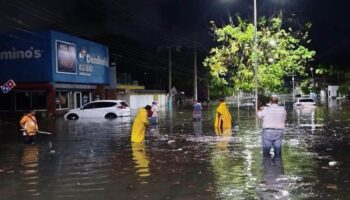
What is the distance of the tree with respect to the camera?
1558 inches

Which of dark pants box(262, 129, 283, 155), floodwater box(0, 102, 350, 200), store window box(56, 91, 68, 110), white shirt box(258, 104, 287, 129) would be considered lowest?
floodwater box(0, 102, 350, 200)

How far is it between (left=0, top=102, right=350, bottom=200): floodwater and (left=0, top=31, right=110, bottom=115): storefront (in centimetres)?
2537

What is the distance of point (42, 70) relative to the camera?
43969 millimetres

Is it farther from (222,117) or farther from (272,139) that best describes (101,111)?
(272,139)

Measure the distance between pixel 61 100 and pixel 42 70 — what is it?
389cm

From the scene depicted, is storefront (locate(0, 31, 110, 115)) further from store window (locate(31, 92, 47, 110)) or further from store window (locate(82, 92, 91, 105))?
store window (locate(82, 92, 91, 105))

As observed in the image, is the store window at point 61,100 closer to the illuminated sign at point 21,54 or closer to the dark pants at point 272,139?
the illuminated sign at point 21,54

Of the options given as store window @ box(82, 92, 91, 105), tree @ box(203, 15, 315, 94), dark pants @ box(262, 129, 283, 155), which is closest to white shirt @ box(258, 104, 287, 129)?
dark pants @ box(262, 129, 283, 155)

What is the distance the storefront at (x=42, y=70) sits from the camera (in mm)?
43938

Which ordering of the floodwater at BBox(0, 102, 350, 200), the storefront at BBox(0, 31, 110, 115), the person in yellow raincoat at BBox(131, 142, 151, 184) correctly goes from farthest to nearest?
the storefront at BBox(0, 31, 110, 115), the person in yellow raincoat at BBox(131, 142, 151, 184), the floodwater at BBox(0, 102, 350, 200)

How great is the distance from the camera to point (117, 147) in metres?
17.5

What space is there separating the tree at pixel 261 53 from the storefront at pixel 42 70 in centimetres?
1240

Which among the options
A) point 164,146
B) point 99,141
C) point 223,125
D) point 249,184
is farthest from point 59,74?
point 249,184

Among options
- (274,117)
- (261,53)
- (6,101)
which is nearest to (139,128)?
(274,117)
